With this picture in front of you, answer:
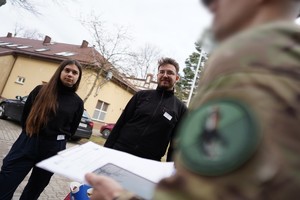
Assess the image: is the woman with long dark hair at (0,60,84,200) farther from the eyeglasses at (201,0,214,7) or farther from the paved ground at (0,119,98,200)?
the eyeglasses at (201,0,214,7)

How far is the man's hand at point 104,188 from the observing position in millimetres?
930

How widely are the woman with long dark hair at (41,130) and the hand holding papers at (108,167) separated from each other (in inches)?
Result: 84.7

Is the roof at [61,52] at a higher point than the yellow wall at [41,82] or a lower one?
higher

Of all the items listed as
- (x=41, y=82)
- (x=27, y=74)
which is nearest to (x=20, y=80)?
(x=27, y=74)

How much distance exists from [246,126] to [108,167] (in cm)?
91

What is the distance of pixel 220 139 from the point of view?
0.61 metres

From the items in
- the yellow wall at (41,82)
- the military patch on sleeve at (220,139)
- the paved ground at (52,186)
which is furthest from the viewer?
the yellow wall at (41,82)

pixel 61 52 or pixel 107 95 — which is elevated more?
pixel 61 52

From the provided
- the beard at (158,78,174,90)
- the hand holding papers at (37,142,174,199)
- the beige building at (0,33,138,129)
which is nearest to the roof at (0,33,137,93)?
the beige building at (0,33,138,129)

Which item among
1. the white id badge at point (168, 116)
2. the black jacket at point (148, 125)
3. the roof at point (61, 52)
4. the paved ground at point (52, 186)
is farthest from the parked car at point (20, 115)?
the white id badge at point (168, 116)

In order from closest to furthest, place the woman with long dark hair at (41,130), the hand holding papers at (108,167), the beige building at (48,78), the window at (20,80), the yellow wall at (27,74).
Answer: the hand holding papers at (108,167), the woman with long dark hair at (41,130), the beige building at (48,78), the yellow wall at (27,74), the window at (20,80)

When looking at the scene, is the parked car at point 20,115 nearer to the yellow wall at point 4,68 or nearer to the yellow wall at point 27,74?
the yellow wall at point 27,74

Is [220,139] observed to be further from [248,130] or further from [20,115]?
[20,115]

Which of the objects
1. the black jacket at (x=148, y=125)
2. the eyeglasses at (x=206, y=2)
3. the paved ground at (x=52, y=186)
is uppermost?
the eyeglasses at (x=206, y=2)
